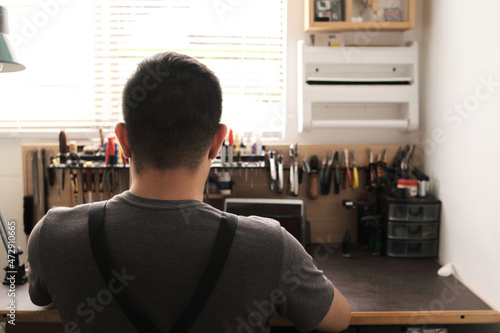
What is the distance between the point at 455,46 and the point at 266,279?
1.54 m

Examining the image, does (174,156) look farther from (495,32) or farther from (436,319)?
(495,32)

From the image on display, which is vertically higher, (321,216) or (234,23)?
(234,23)

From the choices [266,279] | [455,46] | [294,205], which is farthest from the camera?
[294,205]

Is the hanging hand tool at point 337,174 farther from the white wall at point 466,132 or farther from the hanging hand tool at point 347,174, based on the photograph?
the white wall at point 466,132

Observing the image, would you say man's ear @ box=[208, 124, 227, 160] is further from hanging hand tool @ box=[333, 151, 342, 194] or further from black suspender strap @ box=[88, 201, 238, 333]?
hanging hand tool @ box=[333, 151, 342, 194]

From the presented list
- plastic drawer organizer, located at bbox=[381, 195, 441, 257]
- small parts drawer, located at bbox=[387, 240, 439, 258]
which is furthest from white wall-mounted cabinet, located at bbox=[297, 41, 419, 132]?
small parts drawer, located at bbox=[387, 240, 439, 258]

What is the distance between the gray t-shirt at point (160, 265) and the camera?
0.82 m

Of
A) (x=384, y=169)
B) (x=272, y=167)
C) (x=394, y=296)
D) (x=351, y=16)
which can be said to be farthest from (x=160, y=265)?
(x=351, y=16)

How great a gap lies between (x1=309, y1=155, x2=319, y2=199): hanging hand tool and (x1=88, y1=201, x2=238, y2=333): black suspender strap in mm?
1493

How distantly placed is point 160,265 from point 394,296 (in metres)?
1.12

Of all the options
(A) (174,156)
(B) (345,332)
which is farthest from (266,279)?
(B) (345,332)

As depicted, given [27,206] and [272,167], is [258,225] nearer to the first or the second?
[272,167]

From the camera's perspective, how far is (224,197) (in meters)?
2.20

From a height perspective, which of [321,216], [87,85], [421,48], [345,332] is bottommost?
[345,332]
